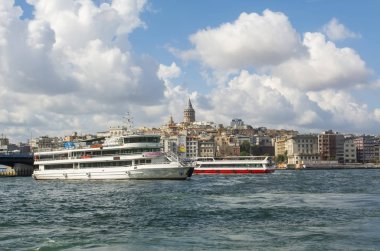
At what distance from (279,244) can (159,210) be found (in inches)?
610

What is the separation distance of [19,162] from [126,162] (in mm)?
72753

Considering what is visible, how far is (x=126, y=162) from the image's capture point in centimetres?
8031

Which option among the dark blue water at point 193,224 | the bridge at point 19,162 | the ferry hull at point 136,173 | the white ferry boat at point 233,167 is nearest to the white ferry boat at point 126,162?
the ferry hull at point 136,173

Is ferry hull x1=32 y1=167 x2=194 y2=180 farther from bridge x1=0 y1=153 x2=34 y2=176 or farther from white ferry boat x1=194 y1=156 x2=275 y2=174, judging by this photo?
bridge x1=0 y1=153 x2=34 y2=176

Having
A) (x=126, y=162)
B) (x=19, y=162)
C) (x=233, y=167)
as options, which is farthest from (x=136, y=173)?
(x=19, y=162)

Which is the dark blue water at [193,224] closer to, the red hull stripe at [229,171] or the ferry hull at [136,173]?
the ferry hull at [136,173]

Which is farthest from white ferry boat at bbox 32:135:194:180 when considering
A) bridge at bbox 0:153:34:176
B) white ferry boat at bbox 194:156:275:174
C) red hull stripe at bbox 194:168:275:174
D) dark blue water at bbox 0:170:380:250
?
bridge at bbox 0:153:34:176

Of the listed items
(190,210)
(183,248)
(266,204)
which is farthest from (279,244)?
(266,204)

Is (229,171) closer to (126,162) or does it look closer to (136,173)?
(126,162)

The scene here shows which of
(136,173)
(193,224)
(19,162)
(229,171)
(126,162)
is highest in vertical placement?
(126,162)

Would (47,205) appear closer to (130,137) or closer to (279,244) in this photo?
(279,244)

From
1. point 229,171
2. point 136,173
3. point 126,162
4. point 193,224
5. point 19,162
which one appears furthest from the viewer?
point 19,162

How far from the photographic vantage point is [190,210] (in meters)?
38.2

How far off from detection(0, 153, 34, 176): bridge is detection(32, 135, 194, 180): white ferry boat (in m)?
56.3
